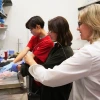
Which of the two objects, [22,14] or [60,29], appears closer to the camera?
[60,29]

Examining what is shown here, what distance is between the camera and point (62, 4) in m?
3.98

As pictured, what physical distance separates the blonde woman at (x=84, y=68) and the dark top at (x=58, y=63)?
315 millimetres

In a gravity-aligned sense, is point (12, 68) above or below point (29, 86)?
above

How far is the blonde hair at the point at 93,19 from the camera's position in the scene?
0.88 meters

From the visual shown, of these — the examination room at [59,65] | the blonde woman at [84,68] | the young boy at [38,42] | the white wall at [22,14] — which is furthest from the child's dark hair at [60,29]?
the white wall at [22,14]

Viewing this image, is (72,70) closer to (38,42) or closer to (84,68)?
(84,68)

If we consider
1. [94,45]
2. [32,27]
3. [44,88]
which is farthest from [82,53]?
[32,27]

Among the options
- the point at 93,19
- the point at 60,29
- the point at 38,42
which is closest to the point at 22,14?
the point at 38,42

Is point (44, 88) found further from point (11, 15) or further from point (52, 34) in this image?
point (11, 15)

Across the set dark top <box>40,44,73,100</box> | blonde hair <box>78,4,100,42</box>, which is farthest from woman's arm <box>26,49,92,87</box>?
dark top <box>40,44,73,100</box>

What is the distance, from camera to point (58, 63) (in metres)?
1.25

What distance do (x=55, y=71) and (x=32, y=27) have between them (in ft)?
3.12

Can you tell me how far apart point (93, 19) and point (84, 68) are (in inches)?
9.9

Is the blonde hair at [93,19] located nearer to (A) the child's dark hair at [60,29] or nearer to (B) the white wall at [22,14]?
(A) the child's dark hair at [60,29]
